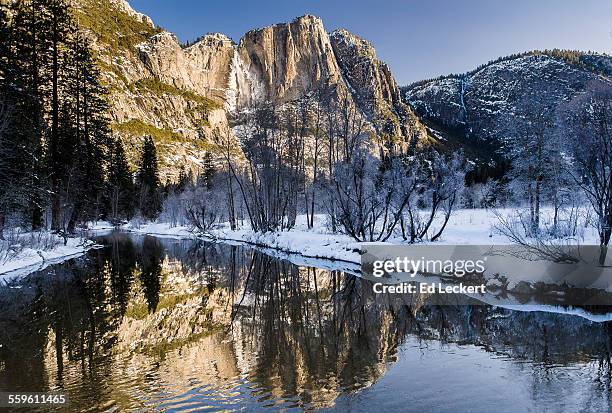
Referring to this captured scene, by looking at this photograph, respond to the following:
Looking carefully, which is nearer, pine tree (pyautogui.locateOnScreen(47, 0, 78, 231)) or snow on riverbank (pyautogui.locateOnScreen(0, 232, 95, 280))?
snow on riverbank (pyautogui.locateOnScreen(0, 232, 95, 280))

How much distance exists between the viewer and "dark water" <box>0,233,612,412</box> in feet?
20.7

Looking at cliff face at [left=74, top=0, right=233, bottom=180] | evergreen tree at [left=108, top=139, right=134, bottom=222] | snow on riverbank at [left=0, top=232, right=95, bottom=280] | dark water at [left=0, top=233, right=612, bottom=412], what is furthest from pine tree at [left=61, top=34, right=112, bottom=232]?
cliff face at [left=74, top=0, right=233, bottom=180]

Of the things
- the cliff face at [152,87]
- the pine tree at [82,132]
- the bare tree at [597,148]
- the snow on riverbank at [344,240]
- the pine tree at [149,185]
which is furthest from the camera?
the cliff face at [152,87]

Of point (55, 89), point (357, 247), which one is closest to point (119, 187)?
point (55, 89)

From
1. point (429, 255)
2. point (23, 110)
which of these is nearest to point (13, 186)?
point (23, 110)

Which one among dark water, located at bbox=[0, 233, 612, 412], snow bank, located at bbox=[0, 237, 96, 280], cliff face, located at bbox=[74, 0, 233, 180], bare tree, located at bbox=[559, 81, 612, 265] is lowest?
dark water, located at bbox=[0, 233, 612, 412]

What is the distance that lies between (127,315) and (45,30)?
24.2 metres

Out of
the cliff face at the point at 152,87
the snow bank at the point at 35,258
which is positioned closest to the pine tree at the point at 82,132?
the snow bank at the point at 35,258

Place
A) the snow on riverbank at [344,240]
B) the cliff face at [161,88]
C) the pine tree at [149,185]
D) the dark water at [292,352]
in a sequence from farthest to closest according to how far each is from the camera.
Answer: the cliff face at [161,88], the pine tree at [149,185], the snow on riverbank at [344,240], the dark water at [292,352]

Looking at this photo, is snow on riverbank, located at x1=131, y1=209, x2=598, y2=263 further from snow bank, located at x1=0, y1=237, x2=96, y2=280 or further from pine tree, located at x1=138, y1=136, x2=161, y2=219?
pine tree, located at x1=138, y1=136, x2=161, y2=219

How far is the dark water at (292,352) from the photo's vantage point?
632cm

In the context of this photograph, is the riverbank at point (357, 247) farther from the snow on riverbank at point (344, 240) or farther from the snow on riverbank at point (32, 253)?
the snow on riverbank at point (32, 253)

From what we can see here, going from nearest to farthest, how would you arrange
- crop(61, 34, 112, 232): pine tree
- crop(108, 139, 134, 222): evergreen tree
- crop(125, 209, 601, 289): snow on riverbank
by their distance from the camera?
crop(125, 209, 601, 289): snow on riverbank, crop(61, 34, 112, 232): pine tree, crop(108, 139, 134, 222): evergreen tree

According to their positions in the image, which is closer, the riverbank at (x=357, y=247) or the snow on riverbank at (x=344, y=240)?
the riverbank at (x=357, y=247)
